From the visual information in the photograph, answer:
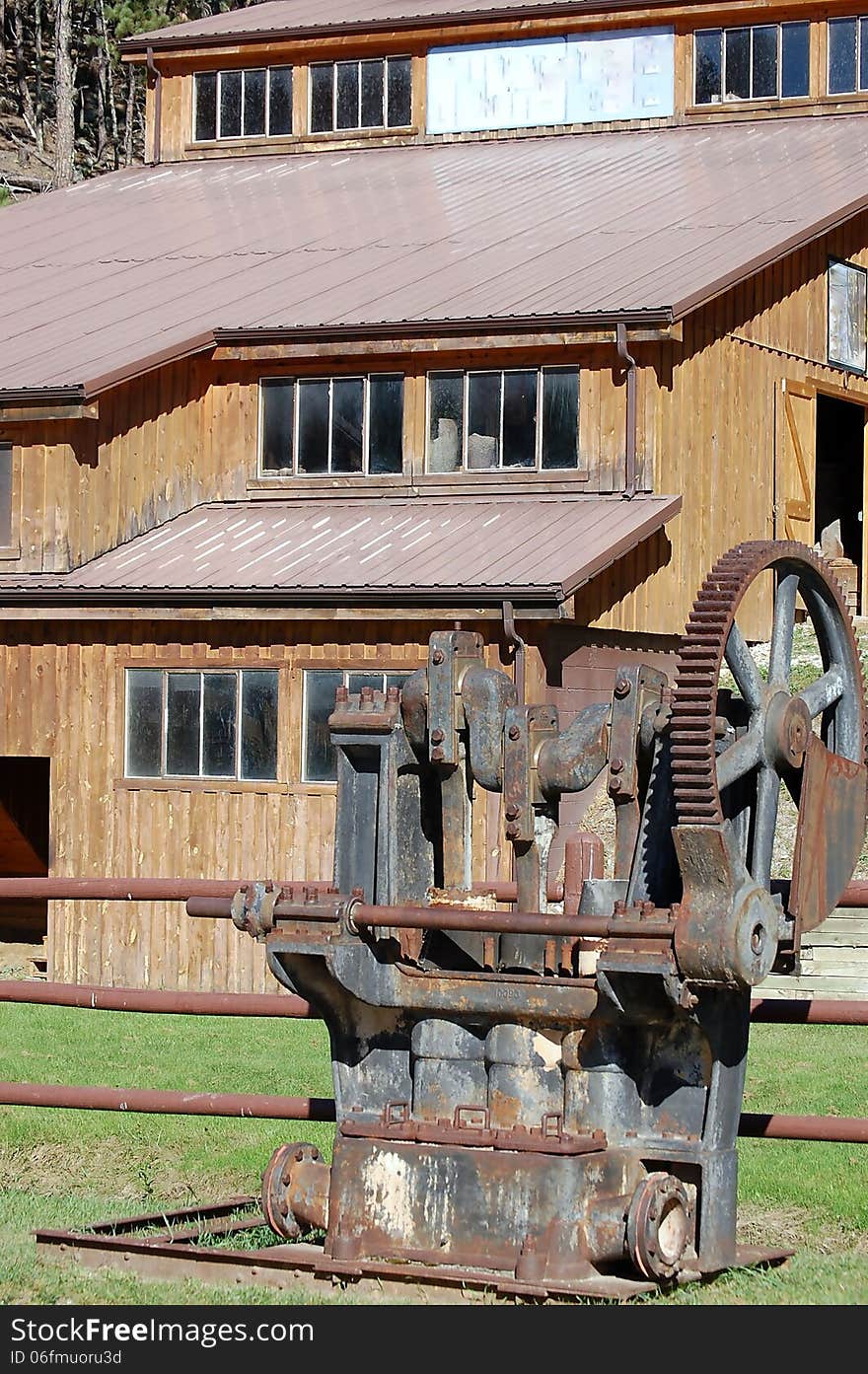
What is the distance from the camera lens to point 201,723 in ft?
70.0

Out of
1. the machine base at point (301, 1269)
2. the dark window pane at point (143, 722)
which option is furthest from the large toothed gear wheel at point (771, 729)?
the dark window pane at point (143, 722)

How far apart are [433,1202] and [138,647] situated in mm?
15464

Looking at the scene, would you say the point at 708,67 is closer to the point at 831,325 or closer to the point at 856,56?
the point at 856,56

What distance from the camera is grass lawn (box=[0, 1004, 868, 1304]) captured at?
20.9ft

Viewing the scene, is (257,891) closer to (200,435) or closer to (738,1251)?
(738,1251)

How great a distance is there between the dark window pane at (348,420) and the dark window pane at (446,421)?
32.2 inches

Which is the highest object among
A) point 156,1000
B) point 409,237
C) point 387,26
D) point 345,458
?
point 387,26

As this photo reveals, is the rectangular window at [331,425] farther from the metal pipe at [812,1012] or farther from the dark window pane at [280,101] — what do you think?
the metal pipe at [812,1012]

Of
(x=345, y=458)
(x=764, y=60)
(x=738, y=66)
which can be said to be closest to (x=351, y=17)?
(x=738, y=66)

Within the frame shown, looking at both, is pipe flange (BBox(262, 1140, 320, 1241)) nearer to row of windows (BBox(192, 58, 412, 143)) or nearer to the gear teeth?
the gear teeth

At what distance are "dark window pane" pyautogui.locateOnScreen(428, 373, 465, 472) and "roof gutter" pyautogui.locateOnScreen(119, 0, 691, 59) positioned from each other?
31.7ft

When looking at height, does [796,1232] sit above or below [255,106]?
below

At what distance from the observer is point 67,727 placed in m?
21.6

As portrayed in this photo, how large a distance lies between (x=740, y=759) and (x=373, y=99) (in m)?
26.8
